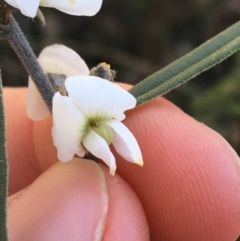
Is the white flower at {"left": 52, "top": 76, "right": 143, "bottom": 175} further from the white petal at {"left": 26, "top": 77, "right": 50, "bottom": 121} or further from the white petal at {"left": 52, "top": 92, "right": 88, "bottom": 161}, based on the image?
the white petal at {"left": 26, "top": 77, "right": 50, "bottom": 121}

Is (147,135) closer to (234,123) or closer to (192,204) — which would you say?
(192,204)

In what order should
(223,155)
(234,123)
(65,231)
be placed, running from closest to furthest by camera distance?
(65,231) < (223,155) < (234,123)

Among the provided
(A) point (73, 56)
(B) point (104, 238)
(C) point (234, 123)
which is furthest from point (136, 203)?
(C) point (234, 123)

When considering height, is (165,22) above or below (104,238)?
above

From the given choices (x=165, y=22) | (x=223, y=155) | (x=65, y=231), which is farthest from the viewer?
(x=165, y=22)

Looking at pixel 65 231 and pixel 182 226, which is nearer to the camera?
pixel 65 231

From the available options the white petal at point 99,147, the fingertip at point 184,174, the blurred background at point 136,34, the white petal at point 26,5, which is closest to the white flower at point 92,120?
the white petal at point 99,147

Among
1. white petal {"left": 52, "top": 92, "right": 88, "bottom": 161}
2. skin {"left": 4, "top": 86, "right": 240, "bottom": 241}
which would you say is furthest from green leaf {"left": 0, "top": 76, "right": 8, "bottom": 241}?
skin {"left": 4, "top": 86, "right": 240, "bottom": 241}

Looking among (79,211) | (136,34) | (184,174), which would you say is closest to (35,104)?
(79,211)
